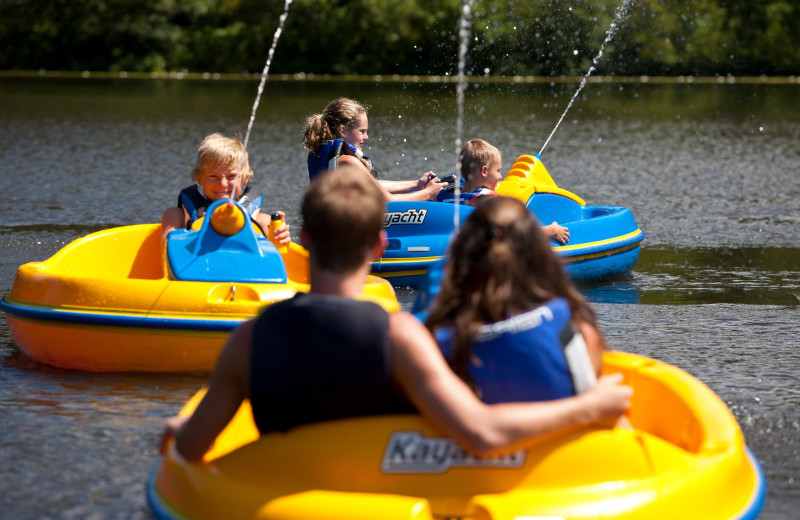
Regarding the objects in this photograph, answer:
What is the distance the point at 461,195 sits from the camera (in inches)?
281

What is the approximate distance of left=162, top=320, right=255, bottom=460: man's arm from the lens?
2.87 m

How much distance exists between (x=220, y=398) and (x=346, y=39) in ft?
126

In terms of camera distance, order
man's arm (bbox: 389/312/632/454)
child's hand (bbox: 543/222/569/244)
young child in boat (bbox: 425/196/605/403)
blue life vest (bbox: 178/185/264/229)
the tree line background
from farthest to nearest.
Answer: the tree line background, child's hand (bbox: 543/222/569/244), blue life vest (bbox: 178/185/264/229), young child in boat (bbox: 425/196/605/403), man's arm (bbox: 389/312/632/454)

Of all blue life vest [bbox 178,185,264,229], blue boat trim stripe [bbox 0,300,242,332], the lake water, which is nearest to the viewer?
the lake water

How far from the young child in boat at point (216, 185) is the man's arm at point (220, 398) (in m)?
2.56

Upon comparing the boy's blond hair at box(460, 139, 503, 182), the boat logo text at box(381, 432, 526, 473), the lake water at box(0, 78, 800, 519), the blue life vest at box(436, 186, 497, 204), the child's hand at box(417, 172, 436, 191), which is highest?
the boy's blond hair at box(460, 139, 503, 182)

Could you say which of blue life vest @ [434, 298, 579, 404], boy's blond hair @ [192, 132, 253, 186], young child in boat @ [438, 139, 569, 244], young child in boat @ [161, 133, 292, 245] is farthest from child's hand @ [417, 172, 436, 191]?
blue life vest @ [434, 298, 579, 404]

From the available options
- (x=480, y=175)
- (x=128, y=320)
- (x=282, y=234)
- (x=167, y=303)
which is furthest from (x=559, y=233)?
(x=128, y=320)

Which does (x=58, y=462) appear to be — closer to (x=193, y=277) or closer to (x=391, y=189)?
(x=193, y=277)

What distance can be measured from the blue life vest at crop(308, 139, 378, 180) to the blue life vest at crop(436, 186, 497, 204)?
46 cm

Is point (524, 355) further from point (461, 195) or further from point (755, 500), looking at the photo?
point (461, 195)

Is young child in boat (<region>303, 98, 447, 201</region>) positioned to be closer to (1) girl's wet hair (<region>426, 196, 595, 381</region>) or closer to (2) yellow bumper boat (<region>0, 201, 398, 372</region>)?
(2) yellow bumper boat (<region>0, 201, 398, 372</region>)

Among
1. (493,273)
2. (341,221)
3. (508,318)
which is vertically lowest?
(508,318)

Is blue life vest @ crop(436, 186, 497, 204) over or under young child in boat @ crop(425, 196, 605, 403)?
under
